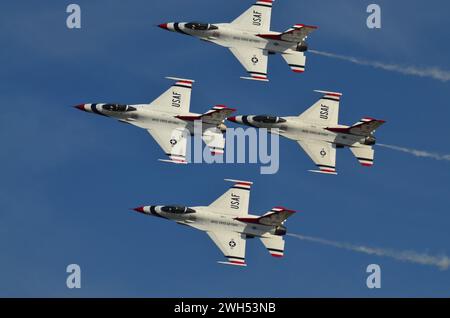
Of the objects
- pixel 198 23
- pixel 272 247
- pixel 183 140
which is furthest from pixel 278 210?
pixel 198 23

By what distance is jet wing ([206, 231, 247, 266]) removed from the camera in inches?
4530

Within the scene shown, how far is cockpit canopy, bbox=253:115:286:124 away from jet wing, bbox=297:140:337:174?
2360 mm

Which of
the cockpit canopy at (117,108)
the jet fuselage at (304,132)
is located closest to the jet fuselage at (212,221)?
the jet fuselage at (304,132)

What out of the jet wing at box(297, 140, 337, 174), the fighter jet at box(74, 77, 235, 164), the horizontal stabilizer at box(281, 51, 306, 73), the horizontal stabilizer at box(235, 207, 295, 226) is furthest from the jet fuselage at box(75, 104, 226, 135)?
the horizontal stabilizer at box(235, 207, 295, 226)

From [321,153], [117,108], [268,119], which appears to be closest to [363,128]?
[321,153]

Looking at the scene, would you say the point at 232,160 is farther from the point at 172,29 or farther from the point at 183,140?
the point at 172,29

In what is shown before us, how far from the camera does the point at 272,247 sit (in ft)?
375

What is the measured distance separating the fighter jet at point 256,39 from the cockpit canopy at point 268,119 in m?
3.13

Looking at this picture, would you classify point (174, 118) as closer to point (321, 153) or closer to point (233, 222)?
point (233, 222)

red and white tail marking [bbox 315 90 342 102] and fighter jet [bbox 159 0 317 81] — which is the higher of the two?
fighter jet [bbox 159 0 317 81]

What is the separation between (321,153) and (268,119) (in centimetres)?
513

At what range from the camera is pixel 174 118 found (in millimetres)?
118500

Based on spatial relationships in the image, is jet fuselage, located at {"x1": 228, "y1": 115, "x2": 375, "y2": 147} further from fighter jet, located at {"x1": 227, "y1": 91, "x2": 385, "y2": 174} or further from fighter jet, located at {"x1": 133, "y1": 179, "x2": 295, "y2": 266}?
fighter jet, located at {"x1": 133, "y1": 179, "x2": 295, "y2": 266}

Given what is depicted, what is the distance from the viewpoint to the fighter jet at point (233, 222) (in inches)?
4498
